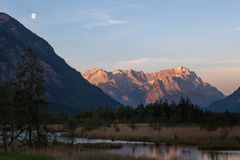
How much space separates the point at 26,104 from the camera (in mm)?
46812

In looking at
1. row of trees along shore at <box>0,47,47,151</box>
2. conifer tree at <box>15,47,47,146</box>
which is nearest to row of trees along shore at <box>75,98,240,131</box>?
row of trees along shore at <box>0,47,47,151</box>

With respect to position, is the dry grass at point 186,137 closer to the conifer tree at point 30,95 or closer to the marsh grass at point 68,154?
the conifer tree at point 30,95

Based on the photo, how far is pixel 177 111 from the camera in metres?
148

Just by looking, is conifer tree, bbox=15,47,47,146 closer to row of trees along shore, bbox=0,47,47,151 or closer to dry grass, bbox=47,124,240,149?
row of trees along shore, bbox=0,47,47,151

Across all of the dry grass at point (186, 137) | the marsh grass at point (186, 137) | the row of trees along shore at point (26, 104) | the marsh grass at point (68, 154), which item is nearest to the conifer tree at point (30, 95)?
the row of trees along shore at point (26, 104)

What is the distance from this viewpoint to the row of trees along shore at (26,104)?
46.1 m

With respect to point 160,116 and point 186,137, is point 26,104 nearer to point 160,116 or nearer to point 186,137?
point 186,137

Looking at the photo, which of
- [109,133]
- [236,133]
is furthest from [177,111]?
[236,133]

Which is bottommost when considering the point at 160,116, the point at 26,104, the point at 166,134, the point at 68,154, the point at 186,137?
the point at 68,154

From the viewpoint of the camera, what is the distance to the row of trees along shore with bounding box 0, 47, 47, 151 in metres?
46.1

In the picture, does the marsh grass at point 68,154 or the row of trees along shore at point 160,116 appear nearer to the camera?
the marsh grass at point 68,154

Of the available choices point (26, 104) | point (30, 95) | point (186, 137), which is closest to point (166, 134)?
point (186, 137)

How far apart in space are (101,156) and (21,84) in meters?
12.8

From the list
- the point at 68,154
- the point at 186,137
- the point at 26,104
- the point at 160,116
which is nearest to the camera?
the point at 68,154
